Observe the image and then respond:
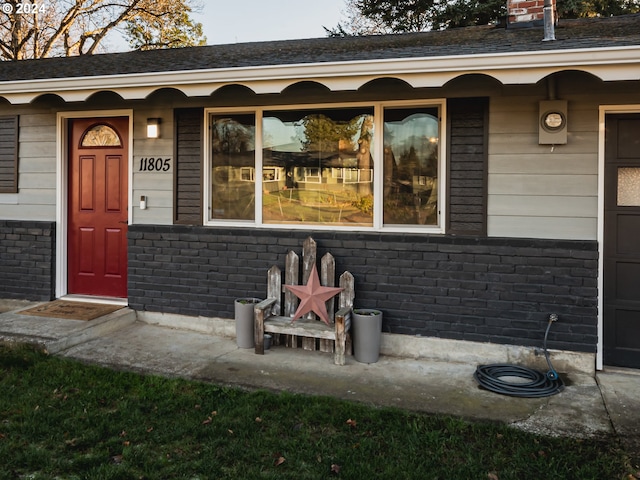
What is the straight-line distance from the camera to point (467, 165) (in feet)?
15.0

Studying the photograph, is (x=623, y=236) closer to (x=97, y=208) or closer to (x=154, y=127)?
(x=154, y=127)

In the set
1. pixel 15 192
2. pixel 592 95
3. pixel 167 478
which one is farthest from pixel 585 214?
pixel 15 192

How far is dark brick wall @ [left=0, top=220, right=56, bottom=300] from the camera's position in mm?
5965

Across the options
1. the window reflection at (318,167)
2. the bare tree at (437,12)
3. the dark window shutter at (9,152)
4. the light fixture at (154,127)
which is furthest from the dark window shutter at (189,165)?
the bare tree at (437,12)

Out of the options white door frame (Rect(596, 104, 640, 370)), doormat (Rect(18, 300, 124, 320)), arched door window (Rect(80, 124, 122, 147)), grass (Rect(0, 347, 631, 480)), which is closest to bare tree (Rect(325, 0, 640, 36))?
white door frame (Rect(596, 104, 640, 370))

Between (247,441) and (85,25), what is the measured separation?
69.1 ft

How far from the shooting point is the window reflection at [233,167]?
5.30 meters

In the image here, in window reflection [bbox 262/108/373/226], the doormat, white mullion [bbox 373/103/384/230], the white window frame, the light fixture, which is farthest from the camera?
the light fixture

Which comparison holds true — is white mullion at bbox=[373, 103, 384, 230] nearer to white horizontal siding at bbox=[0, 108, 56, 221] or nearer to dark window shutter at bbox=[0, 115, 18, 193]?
white horizontal siding at bbox=[0, 108, 56, 221]

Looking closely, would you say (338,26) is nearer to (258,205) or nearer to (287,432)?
(258,205)

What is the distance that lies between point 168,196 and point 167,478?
11.2 feet

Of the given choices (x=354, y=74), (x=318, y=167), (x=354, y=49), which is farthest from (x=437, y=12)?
(x=354, y=74)

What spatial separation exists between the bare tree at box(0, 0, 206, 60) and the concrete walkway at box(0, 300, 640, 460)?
16408 mm


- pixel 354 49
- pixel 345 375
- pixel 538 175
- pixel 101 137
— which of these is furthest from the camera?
pixel 101 137
